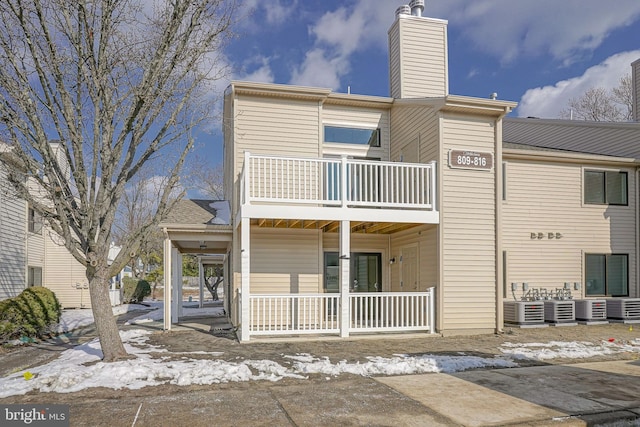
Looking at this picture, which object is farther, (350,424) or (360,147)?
(360,147)

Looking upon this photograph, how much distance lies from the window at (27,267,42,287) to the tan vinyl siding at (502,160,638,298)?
16033 mm

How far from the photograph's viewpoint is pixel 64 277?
Result: 1867cm

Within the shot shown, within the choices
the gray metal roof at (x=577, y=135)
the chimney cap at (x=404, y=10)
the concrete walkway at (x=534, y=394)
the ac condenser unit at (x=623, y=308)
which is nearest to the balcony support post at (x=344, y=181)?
the concrete walkway at (x=534, y=394)

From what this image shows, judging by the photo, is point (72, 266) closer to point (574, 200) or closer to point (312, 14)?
point (312, 14)

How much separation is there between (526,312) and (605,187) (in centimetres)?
499

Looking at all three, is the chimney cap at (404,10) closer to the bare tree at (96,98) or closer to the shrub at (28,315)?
the bare tree at (96,98)

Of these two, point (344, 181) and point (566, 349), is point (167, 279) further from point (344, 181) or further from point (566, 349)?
point (566, 349)

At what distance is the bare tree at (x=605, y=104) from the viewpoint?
24594mm

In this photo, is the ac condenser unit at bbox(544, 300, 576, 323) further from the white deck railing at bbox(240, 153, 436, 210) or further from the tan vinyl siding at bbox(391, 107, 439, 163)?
the tan vinyl siding at bbox(391, 107, 439, 163)

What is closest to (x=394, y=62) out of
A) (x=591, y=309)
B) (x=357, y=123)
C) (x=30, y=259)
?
(x=357, y=123)

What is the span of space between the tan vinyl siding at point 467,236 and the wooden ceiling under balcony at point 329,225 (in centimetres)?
106

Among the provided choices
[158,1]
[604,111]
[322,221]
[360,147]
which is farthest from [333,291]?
[604,111]

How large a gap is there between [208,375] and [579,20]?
16.1 metres

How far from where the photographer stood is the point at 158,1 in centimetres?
716
